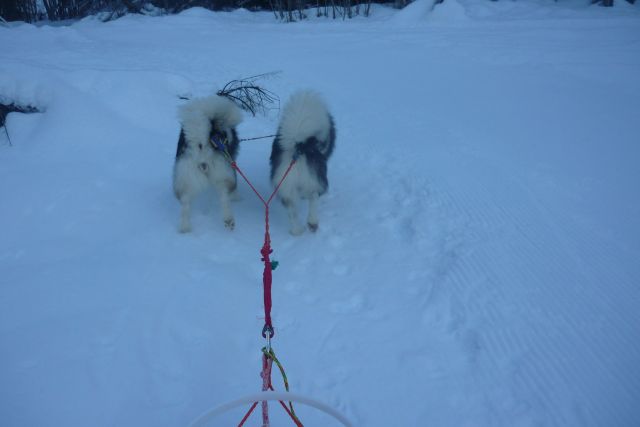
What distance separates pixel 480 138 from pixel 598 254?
2186mm

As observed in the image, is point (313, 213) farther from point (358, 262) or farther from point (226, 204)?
point (226, 204)

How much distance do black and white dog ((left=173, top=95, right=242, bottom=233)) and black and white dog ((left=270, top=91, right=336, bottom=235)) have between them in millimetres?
388

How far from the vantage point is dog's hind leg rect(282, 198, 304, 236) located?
2998mm

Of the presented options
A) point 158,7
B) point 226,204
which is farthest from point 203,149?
point 158,7

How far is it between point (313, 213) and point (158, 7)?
1544cm

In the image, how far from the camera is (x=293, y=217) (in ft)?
10.0

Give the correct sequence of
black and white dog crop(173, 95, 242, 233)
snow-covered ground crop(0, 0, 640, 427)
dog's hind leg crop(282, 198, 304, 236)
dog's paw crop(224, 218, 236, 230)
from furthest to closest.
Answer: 1. dog's paw crop(224, 218, 236, 230)
2. dog's hind leg crop(282, 198, 304, 236)
3. black and white dog crop(173, 95, 242, 233)
4. snow-covered ground crop(0, 0, 640, 427)

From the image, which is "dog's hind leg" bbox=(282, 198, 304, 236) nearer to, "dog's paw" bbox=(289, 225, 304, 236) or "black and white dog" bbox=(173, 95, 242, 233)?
"dog's paw" bbox=(289, 225, 304, 236)

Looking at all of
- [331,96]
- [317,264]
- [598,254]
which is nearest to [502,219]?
[598,254]

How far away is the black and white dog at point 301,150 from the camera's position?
282cm

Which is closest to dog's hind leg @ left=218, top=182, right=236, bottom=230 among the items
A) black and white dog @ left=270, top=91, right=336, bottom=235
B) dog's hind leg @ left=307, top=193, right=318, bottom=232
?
black and white dog @ left=270, top=91, right=336, bottom=235

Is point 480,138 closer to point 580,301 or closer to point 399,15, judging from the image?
point 580,301

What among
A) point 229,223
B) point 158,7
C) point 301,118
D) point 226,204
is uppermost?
point 158,7

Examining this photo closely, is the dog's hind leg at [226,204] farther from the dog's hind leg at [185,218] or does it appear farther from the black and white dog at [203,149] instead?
the dog's hind leg at [185,218]
